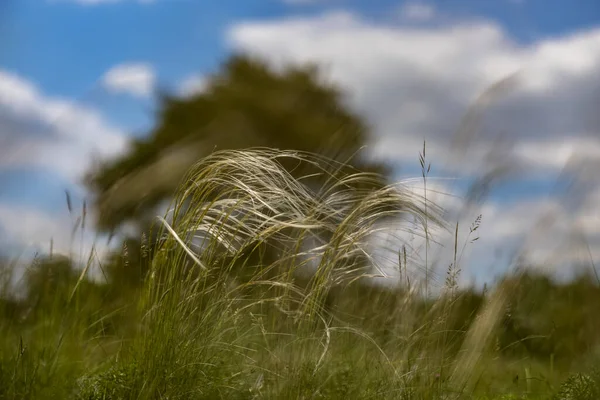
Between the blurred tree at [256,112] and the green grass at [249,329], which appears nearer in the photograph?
the green grass at [249,329]

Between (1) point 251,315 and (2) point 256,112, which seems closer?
(1) point 251,315

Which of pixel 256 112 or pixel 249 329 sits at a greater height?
pixel 256 112

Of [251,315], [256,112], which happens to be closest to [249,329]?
[251,315]

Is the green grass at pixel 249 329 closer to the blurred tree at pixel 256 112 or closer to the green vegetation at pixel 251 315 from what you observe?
the green vegetation at pixel 251 315

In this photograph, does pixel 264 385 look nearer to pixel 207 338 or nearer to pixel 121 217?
pixel 207 338

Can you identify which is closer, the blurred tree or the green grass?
the green grass

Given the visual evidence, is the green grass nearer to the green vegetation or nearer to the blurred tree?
the green vegetation

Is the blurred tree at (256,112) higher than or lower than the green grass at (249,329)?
higher

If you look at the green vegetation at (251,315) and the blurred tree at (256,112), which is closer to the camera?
the green vegetation at (251,315)

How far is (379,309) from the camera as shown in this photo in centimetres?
439

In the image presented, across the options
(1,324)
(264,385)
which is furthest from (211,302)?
(1,324)

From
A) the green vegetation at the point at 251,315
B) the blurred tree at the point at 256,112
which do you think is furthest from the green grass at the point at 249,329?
the blurred tree at the point at 256,112

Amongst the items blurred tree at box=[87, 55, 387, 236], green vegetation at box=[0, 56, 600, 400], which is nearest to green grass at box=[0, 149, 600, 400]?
green vegetation at box=[0, 56, 600, 400]

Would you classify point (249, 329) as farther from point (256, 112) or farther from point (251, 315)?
point (256, 112)
